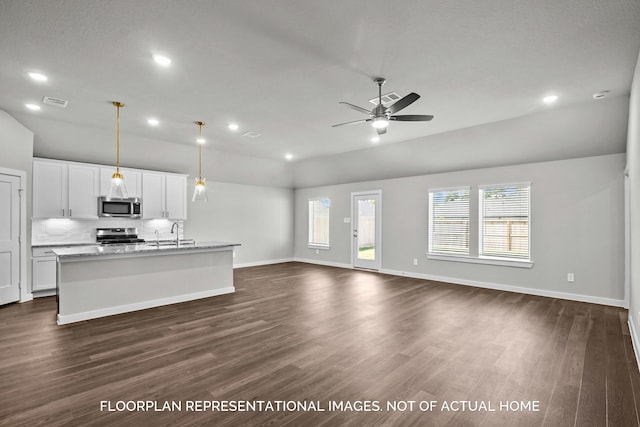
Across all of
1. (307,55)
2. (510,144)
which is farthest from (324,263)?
(307,55)

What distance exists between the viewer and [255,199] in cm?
940

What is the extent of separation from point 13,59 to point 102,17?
5.05ft

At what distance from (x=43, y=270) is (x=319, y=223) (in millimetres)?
6495

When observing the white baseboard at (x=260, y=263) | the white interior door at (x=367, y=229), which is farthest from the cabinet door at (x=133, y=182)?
the white interior door at (x=367, y=229)

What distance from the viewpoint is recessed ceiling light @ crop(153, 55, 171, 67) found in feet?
10.5

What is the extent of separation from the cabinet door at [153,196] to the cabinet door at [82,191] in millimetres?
875

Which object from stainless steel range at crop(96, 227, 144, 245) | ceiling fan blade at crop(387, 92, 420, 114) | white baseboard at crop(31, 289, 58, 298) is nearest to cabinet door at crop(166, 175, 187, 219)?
stainless steel range at crop(96, 227, 144, 245)

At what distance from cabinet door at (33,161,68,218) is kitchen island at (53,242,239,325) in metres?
1.51

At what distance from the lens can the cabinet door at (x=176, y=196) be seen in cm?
715

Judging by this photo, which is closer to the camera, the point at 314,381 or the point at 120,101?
the point at 314,381

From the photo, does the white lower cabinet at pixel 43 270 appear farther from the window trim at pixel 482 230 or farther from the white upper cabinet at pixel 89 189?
the window trim at pixel 482 230

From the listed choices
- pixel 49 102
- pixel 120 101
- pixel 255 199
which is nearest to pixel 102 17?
pixel 120 101

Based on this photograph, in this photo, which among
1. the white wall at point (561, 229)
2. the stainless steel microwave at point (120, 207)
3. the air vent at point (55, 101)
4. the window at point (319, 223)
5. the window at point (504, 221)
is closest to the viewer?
the air vent at point (55, 101)

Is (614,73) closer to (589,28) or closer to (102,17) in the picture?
(589,28)
